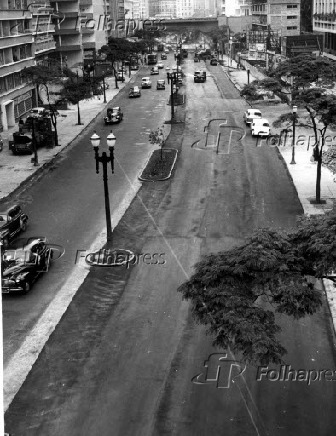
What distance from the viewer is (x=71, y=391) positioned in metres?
16.2

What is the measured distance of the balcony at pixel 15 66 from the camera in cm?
5894

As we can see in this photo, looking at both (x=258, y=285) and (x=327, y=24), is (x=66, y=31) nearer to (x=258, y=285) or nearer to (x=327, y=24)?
(x=327, y=24)

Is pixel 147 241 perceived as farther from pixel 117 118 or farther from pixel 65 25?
pixel 65 25

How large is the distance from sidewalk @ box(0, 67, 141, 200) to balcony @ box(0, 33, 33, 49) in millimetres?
7406

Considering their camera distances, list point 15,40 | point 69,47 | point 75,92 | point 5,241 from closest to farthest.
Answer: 1. point 5,241
2. point 75,92
3. point 15,40
4. point 69,47

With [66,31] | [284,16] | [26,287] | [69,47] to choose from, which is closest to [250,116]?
[26,287]

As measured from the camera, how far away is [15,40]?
206 feet

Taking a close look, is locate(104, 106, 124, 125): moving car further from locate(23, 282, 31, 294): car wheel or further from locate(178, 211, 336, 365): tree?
locate(178, 211, 336, 365): tree

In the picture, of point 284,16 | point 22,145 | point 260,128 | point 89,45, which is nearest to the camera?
point 22,145

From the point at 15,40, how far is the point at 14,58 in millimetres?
1674

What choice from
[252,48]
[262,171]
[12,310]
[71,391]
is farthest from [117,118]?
[252,48]

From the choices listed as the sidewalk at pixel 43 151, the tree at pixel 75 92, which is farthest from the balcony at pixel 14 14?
the sidewalk at pixel 43 151

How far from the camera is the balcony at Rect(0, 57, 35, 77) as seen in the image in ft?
193

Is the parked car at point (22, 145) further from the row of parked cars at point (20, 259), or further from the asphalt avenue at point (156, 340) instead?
the row of parked cars at point (20, 259)
